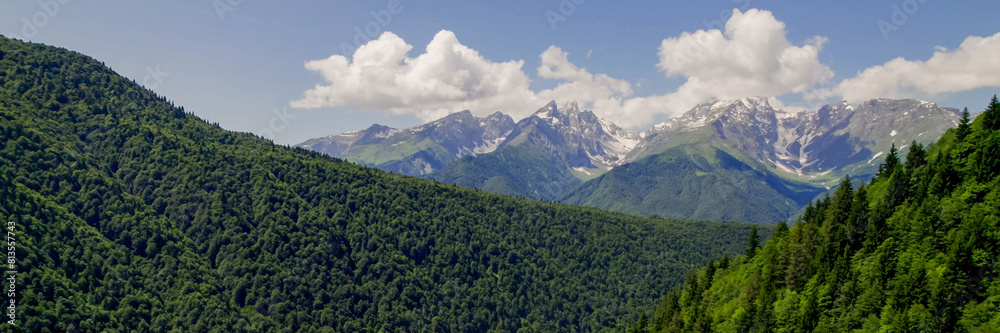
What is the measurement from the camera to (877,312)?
83.7m

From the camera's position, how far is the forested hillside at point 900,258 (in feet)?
247

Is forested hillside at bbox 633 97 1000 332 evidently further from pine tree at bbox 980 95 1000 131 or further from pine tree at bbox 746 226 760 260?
pine tree at bbox 746 226 760 260

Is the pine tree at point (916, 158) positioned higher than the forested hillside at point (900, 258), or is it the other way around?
the pine tree at point (916, 158)

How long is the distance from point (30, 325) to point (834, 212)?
20504 cm

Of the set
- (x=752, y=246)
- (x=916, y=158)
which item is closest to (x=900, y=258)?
(x=916, y=158)

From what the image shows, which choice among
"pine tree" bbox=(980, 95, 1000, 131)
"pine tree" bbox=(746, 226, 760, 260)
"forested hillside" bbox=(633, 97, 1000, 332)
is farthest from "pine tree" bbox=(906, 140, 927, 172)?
"pine tree" bbox=(746, 226, 760, 260)

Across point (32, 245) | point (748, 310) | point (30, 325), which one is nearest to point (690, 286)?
point (748, 310)

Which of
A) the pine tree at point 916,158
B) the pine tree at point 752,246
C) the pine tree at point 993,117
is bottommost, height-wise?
the pine tree at point 752,246

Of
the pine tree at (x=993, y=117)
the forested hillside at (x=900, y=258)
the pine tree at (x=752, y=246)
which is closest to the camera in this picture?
the forested hillside at (x=900, y=258)

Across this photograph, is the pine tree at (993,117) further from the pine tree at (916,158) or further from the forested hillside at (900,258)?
the pine tree at (916,158)

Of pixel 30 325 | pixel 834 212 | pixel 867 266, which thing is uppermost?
pixel 834 212

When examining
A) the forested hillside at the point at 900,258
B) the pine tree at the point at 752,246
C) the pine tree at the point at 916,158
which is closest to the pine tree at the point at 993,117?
the forested hillside at the point at 900,258

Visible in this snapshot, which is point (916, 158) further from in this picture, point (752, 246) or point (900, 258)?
point (752, 246)

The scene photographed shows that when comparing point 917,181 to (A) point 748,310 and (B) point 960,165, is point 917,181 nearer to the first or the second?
(B) point 960,165
